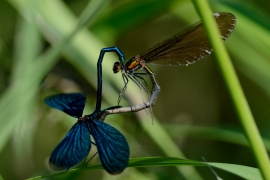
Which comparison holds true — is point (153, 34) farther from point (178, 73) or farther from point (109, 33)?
point (109, 33)

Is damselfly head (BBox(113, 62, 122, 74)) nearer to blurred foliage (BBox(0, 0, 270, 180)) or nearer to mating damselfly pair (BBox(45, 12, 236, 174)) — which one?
mating damselfly pair (BBox(45, 12, 236, 174))

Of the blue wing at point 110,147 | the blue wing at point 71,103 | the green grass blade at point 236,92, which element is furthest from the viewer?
the blue wing at point 71,103

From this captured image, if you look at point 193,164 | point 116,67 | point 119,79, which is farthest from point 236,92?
point 119,79

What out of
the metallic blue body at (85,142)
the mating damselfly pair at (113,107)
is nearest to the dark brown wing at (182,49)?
the mating damselfly pair at (113,107)

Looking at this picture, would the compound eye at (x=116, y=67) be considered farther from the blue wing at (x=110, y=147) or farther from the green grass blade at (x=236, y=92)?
the green grass blade at (x=236, y=92)

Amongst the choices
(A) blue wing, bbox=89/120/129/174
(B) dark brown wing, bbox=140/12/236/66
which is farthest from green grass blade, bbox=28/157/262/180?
(B) dark brown wing, bbox=140/12/236/66

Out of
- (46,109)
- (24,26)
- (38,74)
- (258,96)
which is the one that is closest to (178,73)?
(258,96)
